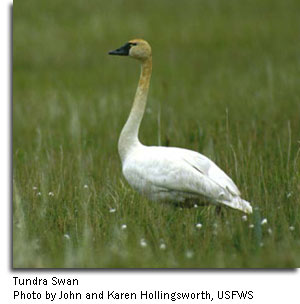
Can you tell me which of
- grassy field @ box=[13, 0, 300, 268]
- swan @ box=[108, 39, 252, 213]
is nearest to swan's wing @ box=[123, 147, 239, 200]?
swan @ box=[108, 39, 252, 213]

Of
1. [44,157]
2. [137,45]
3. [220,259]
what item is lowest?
[220,259]

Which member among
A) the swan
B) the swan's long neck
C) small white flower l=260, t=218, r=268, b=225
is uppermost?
the swan's long neck

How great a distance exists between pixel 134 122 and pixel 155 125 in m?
2.94

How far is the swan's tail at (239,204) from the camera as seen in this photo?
21.7 ft

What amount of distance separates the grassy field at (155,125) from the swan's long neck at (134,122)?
39 centimetres

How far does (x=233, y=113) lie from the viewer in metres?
10.6

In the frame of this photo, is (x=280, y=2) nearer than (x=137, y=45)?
No

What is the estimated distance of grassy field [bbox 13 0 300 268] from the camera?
6121 millimetres

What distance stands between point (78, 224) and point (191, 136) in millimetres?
3168

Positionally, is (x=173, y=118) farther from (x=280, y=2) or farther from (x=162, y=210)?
(x=280, y=2)

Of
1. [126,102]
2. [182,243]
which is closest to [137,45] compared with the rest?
[182,243]

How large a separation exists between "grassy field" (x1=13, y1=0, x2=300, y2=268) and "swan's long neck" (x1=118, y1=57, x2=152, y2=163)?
391 millimetres

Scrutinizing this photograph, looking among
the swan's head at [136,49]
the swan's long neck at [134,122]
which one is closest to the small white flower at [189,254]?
the swan's long neck at [134,122]

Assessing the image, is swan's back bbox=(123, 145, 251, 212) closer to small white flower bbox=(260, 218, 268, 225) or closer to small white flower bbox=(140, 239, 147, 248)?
small white flower bbox=(260, 218, 268, 225)
